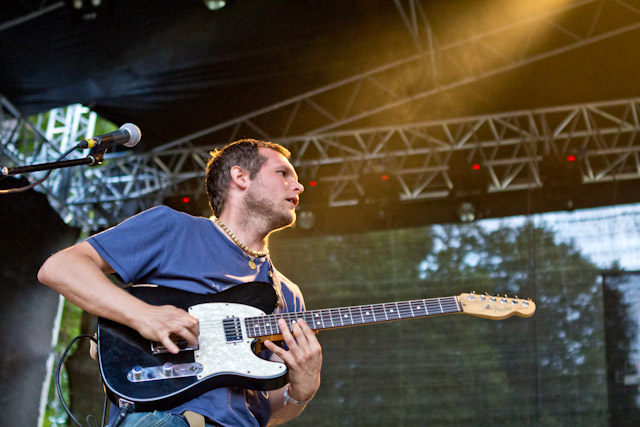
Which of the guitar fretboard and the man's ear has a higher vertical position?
the man's ear

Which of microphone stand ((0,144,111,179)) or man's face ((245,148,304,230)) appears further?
man's face ((245,148,304,230))

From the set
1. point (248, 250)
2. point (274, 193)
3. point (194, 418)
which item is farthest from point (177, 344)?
point (274, 193)

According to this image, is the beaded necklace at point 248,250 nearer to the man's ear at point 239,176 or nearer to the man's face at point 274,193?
the man's face at point 274,193

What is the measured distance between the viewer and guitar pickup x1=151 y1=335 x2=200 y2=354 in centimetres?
224

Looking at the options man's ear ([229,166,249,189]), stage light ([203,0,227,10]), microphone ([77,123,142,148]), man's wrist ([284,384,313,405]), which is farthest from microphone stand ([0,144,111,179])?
stage light ([203,0,227,10])

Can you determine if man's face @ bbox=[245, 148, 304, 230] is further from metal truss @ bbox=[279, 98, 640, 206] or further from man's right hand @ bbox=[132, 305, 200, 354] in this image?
metal truss @ bbox=[279, 98, 640, 206]

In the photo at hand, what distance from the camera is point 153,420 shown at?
215cm

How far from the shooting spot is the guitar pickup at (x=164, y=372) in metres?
2.19

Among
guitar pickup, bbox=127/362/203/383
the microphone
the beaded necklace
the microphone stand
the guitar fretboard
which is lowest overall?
guitar pickup, bbox=127/362/203/383

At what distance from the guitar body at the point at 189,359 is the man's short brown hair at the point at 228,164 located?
2.02 ft

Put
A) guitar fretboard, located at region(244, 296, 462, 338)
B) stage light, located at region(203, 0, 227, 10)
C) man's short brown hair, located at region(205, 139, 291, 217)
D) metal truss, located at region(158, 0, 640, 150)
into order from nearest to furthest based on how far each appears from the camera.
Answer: guitar fretboard, located at region(244, 296, 462, 338) → man's short brown hair, located at region(205, 139, 291, 217) → stage light, located at region(203, 0, 227, 10) → metal truss, located at region(158, 0, 640, 150)

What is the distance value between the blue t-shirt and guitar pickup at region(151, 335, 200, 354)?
16 centimetres

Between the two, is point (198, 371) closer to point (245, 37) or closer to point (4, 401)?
point (245, 37)

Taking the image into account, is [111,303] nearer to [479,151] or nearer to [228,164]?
[228,164]
